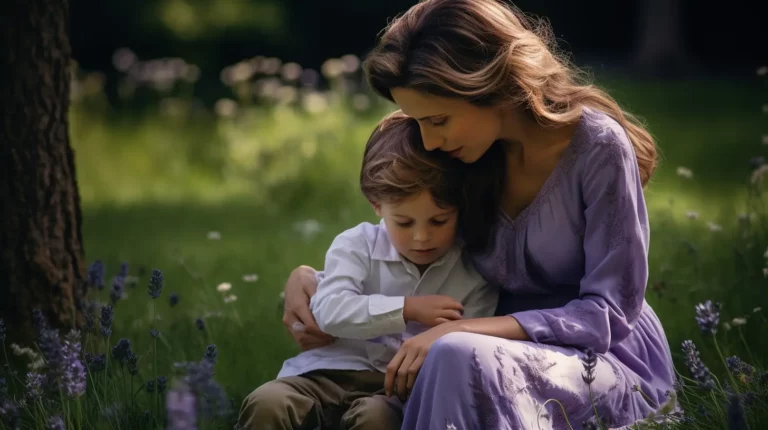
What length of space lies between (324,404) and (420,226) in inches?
23.3

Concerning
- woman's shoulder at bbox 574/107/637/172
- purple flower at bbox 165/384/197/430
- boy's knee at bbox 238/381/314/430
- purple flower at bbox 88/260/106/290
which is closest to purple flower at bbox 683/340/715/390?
woman's shoulder at bbox 574/107/637/172

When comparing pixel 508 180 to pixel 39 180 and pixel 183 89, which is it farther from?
pixel 183 89

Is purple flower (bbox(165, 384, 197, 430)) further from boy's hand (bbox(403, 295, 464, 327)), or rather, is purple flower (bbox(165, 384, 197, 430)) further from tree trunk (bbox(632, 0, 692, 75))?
tree trunk (bbox(632, 0, 692, 75))

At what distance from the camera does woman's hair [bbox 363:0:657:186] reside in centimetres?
266

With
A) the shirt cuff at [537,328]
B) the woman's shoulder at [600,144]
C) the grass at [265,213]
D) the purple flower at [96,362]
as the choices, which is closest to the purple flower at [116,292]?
the grass at [265,213]

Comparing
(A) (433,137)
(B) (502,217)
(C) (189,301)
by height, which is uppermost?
(A) (433,137)

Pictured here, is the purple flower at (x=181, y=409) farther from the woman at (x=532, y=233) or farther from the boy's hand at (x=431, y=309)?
the boy's hand at (x=431, y=309)

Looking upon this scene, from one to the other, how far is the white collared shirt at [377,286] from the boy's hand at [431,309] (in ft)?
0.40

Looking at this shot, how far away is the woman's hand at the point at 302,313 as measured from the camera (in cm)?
301

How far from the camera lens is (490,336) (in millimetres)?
2488

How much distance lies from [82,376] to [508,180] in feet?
4.41

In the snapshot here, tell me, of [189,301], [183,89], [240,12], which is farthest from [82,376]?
[240,12]

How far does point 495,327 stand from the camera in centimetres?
257

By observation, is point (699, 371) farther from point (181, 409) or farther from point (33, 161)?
point (33, 161)
